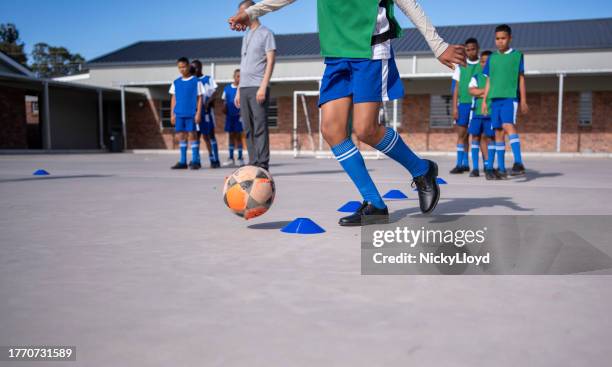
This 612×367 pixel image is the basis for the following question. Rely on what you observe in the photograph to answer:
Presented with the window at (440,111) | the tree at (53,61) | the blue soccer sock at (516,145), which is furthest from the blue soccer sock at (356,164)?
the tree at (53,61)

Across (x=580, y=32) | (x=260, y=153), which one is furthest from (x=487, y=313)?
(x=580, y=32)

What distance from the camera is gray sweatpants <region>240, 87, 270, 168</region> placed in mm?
7027

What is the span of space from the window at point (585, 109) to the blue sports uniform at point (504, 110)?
17737mm

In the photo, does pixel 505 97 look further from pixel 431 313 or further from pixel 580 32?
pixel 580 32

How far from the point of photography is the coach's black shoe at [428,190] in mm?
3771

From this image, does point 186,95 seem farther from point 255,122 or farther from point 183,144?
point 255,122

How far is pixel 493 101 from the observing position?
772 centimetres

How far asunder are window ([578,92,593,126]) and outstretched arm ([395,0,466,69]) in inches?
880

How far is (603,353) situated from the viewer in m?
1.37

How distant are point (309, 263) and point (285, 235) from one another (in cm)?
74

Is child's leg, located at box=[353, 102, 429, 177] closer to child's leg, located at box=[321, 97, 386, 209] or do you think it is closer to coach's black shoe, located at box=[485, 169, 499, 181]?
child's leg, located at box=[321, 97, 386, 209]

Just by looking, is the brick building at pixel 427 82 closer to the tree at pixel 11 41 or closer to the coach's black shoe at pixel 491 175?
the coach's black shoe at pixel 491 175

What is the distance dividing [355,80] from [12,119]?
25.7 metres

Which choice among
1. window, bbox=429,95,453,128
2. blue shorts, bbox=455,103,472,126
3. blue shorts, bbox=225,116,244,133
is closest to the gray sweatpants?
blue shorts, bbox=455,103,472,126
